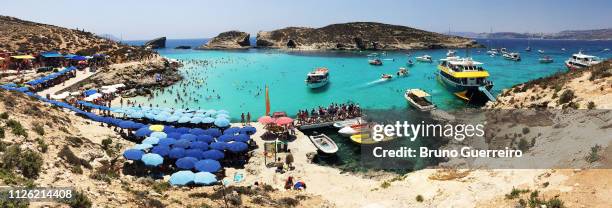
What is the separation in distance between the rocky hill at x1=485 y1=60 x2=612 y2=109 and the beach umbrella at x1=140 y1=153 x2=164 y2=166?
2211 centimetres

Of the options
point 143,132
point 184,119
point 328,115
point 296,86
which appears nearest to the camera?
point 143,132

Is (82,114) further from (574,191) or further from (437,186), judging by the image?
(574,191)

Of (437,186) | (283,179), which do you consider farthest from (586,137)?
(283,179)

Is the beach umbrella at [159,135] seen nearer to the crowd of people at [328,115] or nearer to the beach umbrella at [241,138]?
the beach umbrella at [241,138]

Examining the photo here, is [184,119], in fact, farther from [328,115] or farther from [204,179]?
[204,179]

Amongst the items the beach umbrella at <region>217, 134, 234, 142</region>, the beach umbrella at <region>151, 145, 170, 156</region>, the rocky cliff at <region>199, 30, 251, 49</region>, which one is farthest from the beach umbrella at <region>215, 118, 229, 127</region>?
the rocky cliff at <region>199, 30, 251, 49</region>

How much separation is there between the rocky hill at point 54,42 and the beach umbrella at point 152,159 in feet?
177

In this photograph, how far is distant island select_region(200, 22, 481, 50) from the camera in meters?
168

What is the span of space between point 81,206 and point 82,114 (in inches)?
1016

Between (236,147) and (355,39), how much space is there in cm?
14692

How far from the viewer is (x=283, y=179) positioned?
26.4 m

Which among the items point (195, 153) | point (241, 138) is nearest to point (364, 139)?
point (241, 138)

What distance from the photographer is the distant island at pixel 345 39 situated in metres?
168

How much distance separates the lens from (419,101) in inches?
1865
